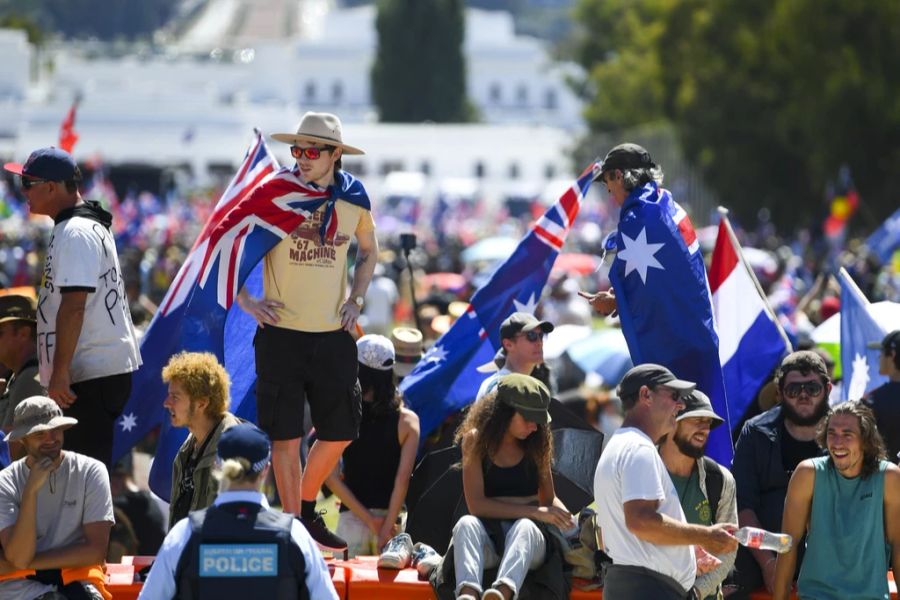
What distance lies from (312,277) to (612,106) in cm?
6985

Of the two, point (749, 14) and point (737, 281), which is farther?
point (749, 14)

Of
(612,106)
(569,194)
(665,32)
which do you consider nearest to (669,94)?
(665,32)

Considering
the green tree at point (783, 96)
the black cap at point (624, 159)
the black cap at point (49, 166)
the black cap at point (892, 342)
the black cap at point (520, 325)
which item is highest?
the green tree at point (783, 96)

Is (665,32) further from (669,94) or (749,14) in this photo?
(749,14)

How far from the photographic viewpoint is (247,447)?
5.94 metres

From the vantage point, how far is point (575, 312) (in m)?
18.2

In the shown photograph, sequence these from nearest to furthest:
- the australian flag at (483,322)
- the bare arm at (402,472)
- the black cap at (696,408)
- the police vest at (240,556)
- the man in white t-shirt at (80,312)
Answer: the police vest at (240,556) → the black cap at (696,408) → the man in white t-shirt at (80,312) → the bare arm at (402,472) → the australian flag at (483,322)

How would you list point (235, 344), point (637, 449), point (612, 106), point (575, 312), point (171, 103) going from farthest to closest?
point (171, 103) < point (612, 106) < point (575, 312) < point (235, 344) < point (637, 449)

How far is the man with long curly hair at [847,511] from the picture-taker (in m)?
7.17

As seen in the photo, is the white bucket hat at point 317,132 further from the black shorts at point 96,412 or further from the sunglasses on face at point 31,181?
the black shorts at point 96,412

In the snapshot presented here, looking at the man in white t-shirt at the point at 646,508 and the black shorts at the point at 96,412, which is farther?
the black shorts at the point at 96,412

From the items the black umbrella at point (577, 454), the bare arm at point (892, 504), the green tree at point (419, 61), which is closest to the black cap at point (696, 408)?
the bare arm at point (892, 504)

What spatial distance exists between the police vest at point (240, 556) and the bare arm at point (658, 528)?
1324 millimetres

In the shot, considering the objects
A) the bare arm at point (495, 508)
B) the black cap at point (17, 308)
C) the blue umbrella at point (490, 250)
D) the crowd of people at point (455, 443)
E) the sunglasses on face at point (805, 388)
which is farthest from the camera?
the blue umbrella at point (490, 250)
